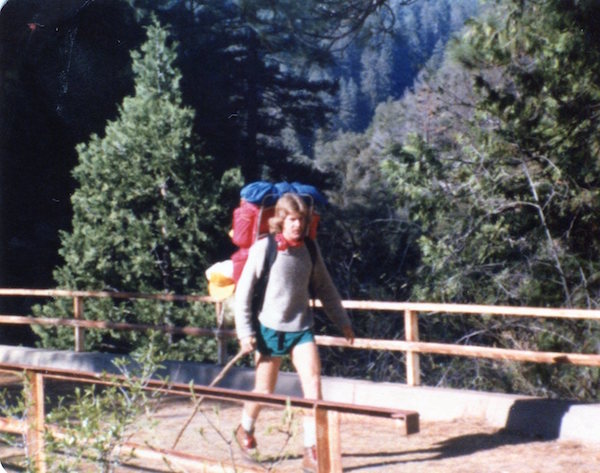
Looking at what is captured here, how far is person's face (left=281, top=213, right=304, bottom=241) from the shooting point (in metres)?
5.20

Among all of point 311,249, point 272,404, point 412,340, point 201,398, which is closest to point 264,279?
point 311,249

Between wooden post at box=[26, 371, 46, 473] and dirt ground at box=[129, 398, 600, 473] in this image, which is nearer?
wooden post at box=[26, 371, 46, 473]

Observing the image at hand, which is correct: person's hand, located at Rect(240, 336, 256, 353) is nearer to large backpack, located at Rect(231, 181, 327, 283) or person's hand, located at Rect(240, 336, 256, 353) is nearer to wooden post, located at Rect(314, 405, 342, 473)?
large backpack, located at Rect(231, 181, 327, 283)

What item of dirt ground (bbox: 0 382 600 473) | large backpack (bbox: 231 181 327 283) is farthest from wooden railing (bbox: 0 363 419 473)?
large backpack (bbox: 231 181 327 283)

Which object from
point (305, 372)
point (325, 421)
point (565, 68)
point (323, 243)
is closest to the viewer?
point (325, 421)

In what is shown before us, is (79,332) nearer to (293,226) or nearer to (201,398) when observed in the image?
(293,226)

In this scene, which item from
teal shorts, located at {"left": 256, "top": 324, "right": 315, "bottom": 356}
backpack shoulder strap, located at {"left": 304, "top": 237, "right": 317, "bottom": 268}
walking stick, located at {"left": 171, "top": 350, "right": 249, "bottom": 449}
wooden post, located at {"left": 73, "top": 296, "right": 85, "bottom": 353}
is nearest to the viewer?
walking stick, located at {"left": 171, "top": 350, "right": 249, "bottom": 449}

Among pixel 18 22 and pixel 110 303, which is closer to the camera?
pixel 18 22

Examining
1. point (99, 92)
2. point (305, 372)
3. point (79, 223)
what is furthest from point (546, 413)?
point (99, 92)

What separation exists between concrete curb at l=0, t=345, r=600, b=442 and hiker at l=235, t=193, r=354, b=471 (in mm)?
593

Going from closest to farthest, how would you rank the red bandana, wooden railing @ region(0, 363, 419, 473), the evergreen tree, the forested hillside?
wooden railing @ region(0, 363, 419, 473), the red bandana, the forested hillside, the evergreen tree

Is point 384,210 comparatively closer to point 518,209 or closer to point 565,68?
point 518,209

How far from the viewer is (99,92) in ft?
65.6

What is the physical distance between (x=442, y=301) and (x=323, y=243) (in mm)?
7207
